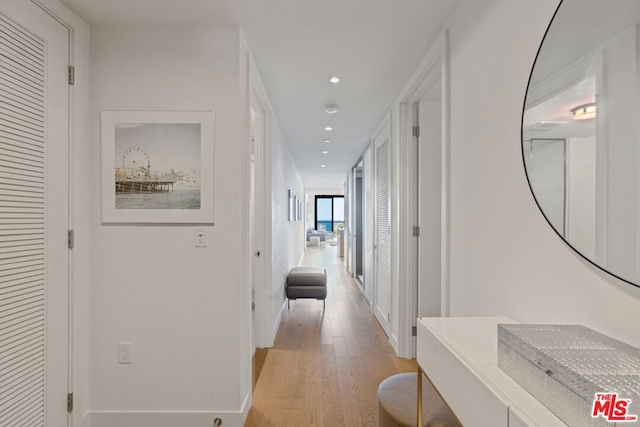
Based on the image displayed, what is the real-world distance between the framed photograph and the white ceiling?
55cm

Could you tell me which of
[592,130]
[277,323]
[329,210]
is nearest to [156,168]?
[592,130]

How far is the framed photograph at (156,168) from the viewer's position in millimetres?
2027

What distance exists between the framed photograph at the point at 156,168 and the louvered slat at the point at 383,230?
213 cm

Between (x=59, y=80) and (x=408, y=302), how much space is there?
2.91 m

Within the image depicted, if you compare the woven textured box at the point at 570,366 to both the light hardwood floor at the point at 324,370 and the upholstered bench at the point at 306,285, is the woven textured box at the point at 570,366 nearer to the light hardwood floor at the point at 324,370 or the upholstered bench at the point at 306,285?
the light hardwood floor at the point at 324,370

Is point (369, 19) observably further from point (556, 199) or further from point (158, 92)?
point (556, 199)

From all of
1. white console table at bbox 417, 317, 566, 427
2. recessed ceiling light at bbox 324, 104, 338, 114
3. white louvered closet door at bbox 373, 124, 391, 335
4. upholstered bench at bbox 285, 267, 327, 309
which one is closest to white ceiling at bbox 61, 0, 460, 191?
recessed ceiling light at bbox 324, 104, 338, 114

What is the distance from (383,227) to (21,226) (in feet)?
10.6

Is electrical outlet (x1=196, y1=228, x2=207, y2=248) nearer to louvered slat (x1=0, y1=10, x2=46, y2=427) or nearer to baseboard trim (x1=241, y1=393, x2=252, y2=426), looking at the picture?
louvered slat (x1=0, y1=10, x2=46, y2=427)

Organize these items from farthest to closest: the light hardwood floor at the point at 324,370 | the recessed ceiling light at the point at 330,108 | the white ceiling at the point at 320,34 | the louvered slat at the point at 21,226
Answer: the recessed ceiling light at the point at 330,108
the light hardwood floor at the point at 324,370
the white ceiling at the point at 320,34
the louvered slat at the point at 21,226

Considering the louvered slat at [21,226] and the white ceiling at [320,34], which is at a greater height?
the white ceiling at [320,34]

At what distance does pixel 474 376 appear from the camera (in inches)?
34.4

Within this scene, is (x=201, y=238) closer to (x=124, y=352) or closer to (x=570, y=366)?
(x=124, y=352)

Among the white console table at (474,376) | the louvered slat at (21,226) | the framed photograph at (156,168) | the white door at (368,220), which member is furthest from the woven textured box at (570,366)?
the white door at (368,220)
